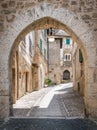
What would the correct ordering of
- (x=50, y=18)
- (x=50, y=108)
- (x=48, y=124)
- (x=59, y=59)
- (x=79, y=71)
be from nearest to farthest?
(x=48, y=124)
(x=50, y=18)
(x=50, y=108)
(x=79, y=71)
(x=59, y=59)

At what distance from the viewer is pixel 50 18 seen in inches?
330

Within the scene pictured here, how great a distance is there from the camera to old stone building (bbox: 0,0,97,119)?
8.16 meters

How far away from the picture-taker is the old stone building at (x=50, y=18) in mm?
8164

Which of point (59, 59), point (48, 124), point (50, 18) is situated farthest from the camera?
point (59, 59)

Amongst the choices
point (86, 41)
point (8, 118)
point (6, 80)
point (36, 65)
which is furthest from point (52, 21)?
point (36, 65)

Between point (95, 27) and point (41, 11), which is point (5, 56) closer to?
point (41, 11)

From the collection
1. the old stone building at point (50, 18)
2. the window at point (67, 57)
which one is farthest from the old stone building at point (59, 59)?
the old stone building at point (50, 18)

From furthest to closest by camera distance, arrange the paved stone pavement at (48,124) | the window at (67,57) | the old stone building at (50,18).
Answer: the window at (67,57)
the old stone building at (50,18)
the paved stone pavement at (48,124)

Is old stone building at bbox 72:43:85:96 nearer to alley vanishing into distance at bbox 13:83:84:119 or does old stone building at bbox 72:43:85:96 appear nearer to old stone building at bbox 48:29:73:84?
alley vanishing into distance at bbox 13:83:84:119

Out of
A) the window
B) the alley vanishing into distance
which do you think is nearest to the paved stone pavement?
the alley vanishing into distance

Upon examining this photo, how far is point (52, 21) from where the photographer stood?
8.86 m

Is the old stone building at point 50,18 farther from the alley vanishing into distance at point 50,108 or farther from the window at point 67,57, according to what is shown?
the window at point 67,57

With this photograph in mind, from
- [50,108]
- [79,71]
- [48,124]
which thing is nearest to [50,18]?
[48,124]

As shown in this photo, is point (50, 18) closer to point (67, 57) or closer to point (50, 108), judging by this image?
point (50, 108)
